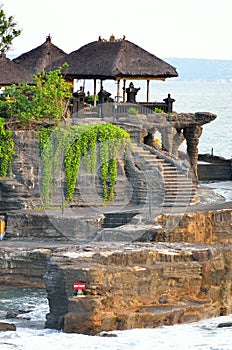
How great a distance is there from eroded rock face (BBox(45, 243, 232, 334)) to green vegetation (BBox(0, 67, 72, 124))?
31.9 ft

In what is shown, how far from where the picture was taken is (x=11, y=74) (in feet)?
157

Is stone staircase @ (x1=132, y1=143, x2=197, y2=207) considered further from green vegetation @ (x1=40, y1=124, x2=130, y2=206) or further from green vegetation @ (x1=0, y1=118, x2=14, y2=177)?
green vegetation @ (x1=0, y1=118, x2=14, y2=177)

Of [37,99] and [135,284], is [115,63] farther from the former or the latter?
[135,284]

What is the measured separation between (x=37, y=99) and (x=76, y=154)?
9.53 feet

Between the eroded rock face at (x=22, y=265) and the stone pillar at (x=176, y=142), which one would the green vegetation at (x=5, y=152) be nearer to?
the eroded rock face at (x=22, y=265)

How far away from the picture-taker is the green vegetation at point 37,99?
43.8 meters

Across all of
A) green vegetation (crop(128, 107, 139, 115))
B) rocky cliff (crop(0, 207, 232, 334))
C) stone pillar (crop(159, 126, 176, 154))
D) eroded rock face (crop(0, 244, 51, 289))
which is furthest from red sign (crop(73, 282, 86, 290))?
stone pillar (crop(159, 126, 176, 154))

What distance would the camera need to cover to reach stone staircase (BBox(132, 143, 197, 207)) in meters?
43.3

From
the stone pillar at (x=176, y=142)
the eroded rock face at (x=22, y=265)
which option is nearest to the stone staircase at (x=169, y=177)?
the stone pillar at (x=176, y=142)

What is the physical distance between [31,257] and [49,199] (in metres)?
4.08

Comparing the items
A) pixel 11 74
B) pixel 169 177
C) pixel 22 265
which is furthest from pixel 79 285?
pixel 11 74

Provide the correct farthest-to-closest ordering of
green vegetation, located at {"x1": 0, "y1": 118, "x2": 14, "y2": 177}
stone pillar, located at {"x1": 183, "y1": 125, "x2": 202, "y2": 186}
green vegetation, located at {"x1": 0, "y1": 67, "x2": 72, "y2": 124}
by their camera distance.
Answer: stone pillar, located at {"x1": 183, "y1": 125, "x2": 202, "y2": 186}, green vegetation, located at {"x1": 0, "y1": 67, "x2": 72, "y2": 124}, green vegetation, located at {"x1": 0, "y1": 118, "x2": 14, "y2": 177}

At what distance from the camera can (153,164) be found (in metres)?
44.2

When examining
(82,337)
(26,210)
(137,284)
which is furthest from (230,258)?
(26,210)
